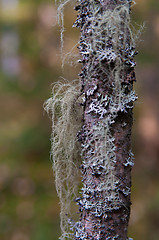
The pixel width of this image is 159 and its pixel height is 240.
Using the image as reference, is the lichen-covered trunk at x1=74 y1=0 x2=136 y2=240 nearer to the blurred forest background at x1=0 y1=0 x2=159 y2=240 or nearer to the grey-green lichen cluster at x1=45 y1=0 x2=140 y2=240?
the grey-green lichen cluster at x1=45 y1=0 x2=140 y2=240

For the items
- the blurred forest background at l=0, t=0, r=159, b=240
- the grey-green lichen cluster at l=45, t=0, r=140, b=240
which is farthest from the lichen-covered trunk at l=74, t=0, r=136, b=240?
the blurred forest background at l=0, t=0, r=159, b=240

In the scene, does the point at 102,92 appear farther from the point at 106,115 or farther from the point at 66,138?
the point at 66,138

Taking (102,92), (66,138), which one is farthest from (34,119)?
(102,92)

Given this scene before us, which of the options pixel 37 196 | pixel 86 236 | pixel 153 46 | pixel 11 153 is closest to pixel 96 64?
pixel 86 236

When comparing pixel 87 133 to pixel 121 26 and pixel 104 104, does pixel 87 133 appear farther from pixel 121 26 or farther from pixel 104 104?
pixel 121 26

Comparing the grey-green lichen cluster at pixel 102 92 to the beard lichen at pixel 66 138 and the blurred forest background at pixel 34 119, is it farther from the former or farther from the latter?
the blurred forest background at pixel 34 119

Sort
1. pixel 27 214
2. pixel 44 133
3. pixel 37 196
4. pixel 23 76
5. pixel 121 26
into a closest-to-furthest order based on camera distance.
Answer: pixel 121 26 < pixel 27 214 < pixel 37 196 < pixel 44 133 < pixel 23 76
